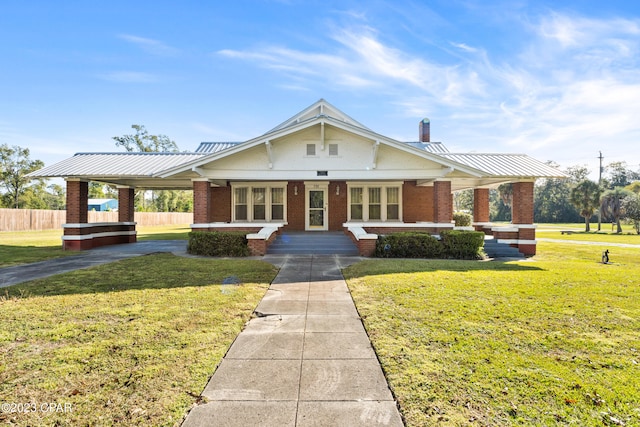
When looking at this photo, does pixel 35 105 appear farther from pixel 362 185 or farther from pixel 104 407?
pixel 104 407

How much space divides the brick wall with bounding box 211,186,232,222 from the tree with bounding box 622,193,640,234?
3747 cm

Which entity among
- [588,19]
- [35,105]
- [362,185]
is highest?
[35,105]

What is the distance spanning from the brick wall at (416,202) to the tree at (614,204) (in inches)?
1090

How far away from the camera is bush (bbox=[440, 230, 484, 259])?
38.4 ft

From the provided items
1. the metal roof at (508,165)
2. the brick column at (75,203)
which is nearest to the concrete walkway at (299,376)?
the metal roof at (508,165)

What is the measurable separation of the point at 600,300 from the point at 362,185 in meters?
11.7

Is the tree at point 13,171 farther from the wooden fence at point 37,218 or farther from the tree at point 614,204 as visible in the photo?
the tree at point 614,204

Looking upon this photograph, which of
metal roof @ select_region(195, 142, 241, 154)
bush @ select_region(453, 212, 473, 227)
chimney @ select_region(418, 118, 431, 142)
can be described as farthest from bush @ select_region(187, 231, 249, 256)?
bush @ select_region(453, 212, 473, 227)

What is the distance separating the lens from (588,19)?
10.3 metres

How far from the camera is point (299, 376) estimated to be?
332cm

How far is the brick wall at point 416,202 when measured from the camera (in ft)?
57.0

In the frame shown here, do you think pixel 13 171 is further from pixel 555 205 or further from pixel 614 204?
pixel 555 205

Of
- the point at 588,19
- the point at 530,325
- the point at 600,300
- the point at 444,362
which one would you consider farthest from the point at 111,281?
the point at 588,19

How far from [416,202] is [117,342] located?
1570 centimetres
